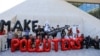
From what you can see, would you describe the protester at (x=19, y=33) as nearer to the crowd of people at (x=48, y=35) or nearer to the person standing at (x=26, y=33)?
the crowd of people at (x=48, y=35)

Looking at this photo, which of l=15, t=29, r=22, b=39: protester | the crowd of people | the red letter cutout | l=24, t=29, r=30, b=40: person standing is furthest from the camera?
l=24, t=29, r=30, b=40: person standing

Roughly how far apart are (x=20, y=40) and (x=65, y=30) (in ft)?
17.5

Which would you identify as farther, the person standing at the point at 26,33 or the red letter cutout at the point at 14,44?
the person standing at the point at 26,33

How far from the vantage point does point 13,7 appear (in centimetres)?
2512

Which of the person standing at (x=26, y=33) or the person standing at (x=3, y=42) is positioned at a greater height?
the person standing at (x=26, y=33)

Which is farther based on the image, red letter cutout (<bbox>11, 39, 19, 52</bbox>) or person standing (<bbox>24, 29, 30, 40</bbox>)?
person standing (<bbox>24, 29, 30, 40</bbox>)

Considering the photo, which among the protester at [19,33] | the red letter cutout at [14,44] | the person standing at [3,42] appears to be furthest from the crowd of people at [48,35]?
the red letter cutout at [14,44]

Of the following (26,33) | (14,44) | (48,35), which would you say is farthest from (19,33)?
(48,35)

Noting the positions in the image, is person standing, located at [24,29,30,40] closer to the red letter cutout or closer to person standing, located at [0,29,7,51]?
the red letter cutout

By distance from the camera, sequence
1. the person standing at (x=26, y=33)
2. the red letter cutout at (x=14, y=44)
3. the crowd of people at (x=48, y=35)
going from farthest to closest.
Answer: the person standing at (x=26, y=33) → the crowd of people at (x=48, y=35) → the red letter cutout at (x=14, y=44)

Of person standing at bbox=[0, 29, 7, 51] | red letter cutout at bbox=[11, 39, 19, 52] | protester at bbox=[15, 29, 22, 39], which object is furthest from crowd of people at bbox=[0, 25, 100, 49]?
red letter cutout at bbox=[11, 39, 19, 52]

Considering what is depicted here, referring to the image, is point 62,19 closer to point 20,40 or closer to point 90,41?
point 90,41

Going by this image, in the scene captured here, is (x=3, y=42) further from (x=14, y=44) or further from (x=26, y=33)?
(x=26, y=33)

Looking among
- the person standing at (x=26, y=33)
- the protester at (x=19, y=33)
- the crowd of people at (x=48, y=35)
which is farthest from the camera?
the person standing at (x=26, y=33)
